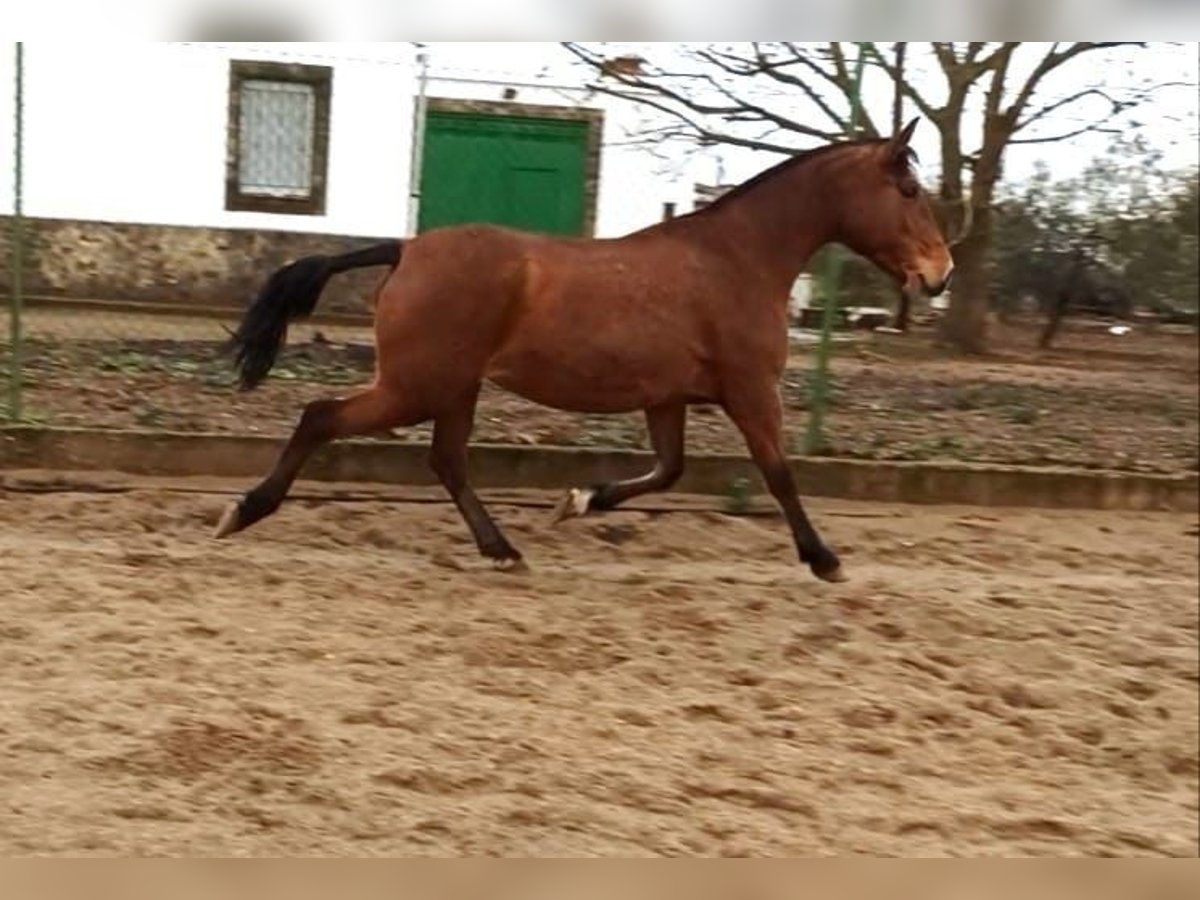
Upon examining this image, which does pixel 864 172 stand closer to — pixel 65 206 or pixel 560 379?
pixel 560 379

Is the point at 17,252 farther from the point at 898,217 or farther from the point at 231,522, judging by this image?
the point at 898,217

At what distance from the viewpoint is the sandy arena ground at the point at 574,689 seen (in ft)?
7.01

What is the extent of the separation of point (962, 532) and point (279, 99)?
2887mm

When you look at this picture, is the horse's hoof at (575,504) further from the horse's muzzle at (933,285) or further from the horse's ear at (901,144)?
the horse's ear at (901,144)

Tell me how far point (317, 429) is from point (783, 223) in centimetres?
146

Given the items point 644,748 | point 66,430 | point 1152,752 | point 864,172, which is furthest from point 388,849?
point 66,430

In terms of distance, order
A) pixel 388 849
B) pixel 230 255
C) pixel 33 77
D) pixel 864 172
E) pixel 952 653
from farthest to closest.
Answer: pixel 230 255 → pixel 33 77 → pixel 864 172 → pixel 952 653 → pixel 388 849

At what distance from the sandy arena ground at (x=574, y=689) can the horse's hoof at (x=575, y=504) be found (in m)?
0.08

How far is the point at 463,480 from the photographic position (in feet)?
11.8

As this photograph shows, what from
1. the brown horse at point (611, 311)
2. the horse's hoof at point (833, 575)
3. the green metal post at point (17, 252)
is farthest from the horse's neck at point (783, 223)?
the green metal post at point (17, 252)

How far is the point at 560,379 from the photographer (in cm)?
350

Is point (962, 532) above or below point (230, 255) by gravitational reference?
below

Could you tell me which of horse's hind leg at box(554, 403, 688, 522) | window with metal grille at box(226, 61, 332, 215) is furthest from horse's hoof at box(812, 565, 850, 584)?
window with metal grille at box(226, 61, 332, 215)

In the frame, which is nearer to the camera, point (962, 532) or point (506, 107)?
point (962, 532)
